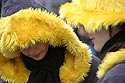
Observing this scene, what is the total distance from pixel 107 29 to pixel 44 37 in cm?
63

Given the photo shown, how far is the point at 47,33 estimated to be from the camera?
247 centimetres

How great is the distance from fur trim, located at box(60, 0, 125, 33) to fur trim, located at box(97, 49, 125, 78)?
141 mm

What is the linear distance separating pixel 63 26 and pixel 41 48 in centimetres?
21

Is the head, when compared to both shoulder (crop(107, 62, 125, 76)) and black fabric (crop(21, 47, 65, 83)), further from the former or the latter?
black fabric (crop(21, 47, 65, 83))

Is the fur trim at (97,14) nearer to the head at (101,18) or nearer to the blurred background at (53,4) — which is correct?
the head at (101,18)

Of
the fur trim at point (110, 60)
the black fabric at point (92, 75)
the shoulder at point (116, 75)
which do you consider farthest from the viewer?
the black fabric at point (92, 75)

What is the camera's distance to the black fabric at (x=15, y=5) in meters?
2.81

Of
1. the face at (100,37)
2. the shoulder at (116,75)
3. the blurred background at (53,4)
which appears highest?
the face at (100,37)

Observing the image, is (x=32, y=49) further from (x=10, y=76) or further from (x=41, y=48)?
(x=10, y=76)

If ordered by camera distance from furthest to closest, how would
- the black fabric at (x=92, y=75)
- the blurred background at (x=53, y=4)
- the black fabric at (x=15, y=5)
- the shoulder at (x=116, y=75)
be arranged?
the blurred background at (x=53, y=4)
the black fabric at (x=15, y=5)
the black fabric at (x=92, y=75)
the shoulder at (x=116, y=75)

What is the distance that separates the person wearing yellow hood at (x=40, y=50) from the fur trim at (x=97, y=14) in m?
0.43

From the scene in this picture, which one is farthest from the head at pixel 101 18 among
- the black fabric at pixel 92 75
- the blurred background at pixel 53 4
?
the blurred background at pixel 53 4

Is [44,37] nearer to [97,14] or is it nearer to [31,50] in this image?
[31,50]

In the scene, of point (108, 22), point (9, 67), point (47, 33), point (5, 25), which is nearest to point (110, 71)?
point (108, 22)
